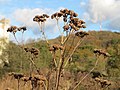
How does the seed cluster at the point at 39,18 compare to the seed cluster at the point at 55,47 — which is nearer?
the seed cluster at the point at 55,47

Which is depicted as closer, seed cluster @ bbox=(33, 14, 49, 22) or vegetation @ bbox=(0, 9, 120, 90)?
vegetation @ bbox=(0, 9, 120, 90)

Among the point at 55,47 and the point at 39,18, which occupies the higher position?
the point at 39,18

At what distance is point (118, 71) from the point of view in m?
29.6

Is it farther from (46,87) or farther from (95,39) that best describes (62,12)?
(95,39)

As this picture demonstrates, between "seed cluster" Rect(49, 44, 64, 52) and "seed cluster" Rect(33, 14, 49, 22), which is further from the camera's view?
"seed cluster" Rect(33, 14, 49, 22)

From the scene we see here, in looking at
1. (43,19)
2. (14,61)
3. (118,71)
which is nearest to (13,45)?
(14,61)

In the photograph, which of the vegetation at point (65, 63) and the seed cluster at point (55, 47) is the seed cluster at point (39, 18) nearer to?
the vegetation at point (65, 63)

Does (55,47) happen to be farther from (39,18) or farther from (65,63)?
(39,18)

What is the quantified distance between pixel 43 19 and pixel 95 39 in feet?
172

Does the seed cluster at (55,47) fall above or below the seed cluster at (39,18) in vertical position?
below

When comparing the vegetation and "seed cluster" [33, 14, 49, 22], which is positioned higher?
"seed cluster" [33, 14, 49, 22]

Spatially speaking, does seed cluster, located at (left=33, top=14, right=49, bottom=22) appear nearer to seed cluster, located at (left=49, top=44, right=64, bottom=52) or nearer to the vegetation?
the vegetation

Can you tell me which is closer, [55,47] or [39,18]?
[55,47]

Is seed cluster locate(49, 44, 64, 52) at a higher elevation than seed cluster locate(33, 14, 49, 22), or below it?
below
